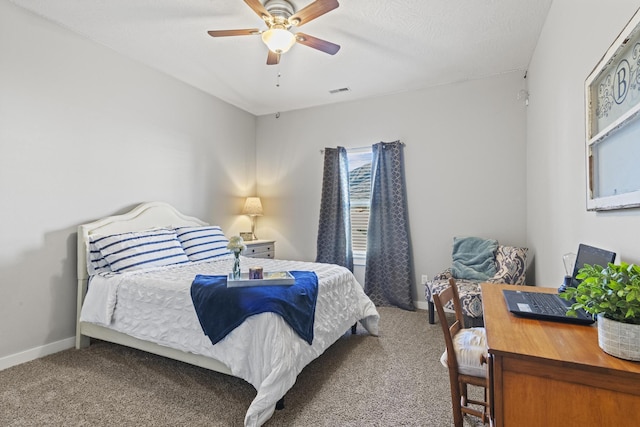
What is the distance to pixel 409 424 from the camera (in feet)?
5.66

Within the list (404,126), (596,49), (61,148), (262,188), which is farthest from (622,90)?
(262,188)

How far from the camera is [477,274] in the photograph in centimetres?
326

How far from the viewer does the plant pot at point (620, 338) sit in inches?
32.0

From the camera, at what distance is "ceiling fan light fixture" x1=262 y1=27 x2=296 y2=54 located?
227cm

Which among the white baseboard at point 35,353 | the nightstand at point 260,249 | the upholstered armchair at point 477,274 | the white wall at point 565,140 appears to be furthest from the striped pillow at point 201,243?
the white wall at point 565,140

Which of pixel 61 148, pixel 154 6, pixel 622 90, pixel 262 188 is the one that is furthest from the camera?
pixel 262 188

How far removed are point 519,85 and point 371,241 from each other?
240 cm

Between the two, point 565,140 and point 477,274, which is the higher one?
point 565,140

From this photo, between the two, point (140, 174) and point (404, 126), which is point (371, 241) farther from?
point (140, 174)

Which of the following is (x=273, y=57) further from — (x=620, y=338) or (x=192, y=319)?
(x=620, y=338)

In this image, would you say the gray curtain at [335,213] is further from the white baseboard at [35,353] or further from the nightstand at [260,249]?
the white baseboard at [35,353]

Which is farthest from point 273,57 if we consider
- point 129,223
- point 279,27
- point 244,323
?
point 244,323

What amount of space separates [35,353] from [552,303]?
11.6 ft

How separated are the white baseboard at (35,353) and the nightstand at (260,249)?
184cm
